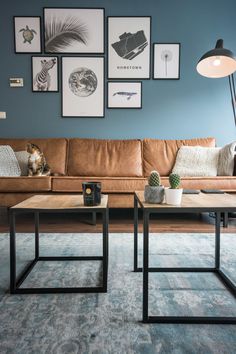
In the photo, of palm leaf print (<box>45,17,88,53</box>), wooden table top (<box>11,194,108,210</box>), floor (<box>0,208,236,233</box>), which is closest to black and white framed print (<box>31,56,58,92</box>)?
palm leaf print (<box>45,17,88,53</box>)

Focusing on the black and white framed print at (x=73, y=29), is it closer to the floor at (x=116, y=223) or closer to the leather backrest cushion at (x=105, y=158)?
the leather backrest cushion at (x=105, y=158)

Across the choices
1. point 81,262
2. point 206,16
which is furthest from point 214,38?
point 81,262

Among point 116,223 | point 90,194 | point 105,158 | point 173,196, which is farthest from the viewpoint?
point 105,158

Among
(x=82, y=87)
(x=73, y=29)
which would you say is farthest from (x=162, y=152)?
(x=73, y=29)

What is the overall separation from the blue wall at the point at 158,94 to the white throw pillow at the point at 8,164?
60 cm

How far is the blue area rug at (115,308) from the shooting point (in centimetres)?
96

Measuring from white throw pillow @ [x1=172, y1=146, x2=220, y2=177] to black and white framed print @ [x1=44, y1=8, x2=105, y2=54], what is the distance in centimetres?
161

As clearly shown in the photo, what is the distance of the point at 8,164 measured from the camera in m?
3.12

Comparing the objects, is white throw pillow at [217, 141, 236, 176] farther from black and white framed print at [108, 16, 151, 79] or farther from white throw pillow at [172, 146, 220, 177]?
black and white framed print at [108, 16, 151, 79]

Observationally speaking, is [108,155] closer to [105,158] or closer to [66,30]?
[105,158]

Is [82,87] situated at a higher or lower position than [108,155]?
higher

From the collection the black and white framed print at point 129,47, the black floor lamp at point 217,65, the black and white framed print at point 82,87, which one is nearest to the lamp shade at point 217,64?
the black floor lamp at point 217,65

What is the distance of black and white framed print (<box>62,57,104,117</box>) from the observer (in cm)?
364

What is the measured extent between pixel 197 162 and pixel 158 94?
1.02m
